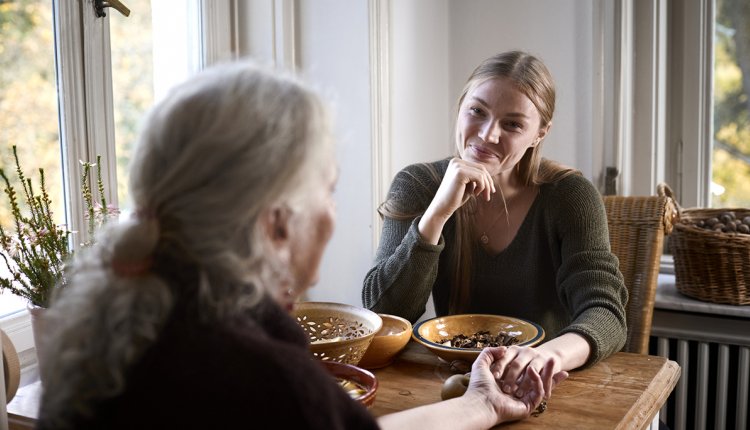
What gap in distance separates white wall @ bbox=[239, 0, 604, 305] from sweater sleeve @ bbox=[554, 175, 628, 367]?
0.84m

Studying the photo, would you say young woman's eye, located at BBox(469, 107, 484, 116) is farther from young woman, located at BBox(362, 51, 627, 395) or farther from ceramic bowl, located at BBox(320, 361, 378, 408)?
ceramic bowl, located at BBox(320, 361, 378, 408)

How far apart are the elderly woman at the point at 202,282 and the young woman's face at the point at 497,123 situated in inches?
43.1

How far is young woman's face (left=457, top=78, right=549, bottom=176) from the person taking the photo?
177 cm

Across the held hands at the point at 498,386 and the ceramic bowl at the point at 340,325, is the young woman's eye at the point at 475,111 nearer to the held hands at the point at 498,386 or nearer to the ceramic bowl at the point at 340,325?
the ceramic bowl at the point at 340,325

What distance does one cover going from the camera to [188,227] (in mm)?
675

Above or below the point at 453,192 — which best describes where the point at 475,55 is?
above

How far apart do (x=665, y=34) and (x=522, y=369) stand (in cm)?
191

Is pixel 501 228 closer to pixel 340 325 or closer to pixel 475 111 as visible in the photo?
pixel 475 111

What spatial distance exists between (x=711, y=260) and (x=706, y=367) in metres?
0.36

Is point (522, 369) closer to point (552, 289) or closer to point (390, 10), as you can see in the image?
point (552, 289)

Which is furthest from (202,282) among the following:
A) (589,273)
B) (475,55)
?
(475,55)

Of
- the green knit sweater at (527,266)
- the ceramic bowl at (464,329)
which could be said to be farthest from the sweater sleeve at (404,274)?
the ceramic bowl at (464,329)

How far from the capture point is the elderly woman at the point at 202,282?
2.13 ft

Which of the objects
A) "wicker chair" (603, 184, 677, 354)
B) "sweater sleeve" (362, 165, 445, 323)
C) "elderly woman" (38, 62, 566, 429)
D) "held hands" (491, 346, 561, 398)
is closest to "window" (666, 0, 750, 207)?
"wicker chair" (603, 184, 677, 354)
